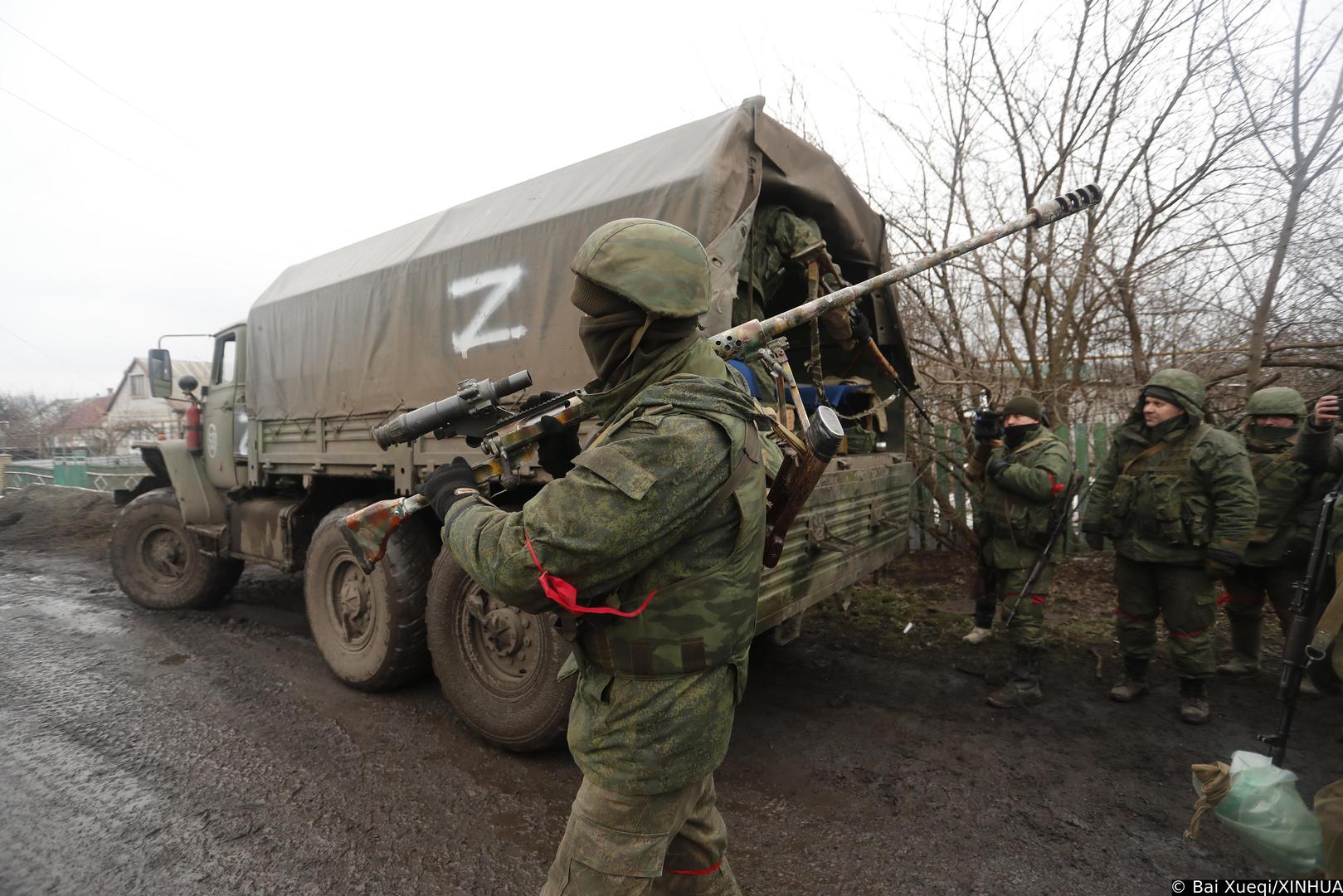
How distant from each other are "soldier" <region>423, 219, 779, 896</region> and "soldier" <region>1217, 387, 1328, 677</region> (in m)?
3.95

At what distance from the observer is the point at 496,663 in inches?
127

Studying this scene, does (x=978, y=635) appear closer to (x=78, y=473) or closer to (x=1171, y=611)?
(x=1171, y=611)

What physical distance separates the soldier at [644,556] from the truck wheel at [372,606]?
2.39 metres

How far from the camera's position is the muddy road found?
2297 millimetres

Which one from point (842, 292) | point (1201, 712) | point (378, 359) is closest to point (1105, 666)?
point (1201, 712)

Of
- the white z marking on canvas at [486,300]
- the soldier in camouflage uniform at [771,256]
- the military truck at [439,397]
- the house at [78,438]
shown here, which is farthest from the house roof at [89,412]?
the soldier in camouflage uniform at [771,256]

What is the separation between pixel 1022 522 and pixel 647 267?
133 inches

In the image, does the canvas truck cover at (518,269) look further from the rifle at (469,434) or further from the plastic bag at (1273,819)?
the plastic bag at (1273,819)

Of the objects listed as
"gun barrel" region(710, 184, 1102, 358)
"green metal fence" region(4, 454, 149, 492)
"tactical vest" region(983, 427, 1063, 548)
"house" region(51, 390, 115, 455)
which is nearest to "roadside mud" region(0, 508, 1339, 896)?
"tactical vest" region(983, 427, 1063, 548)

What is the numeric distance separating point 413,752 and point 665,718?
2290mm

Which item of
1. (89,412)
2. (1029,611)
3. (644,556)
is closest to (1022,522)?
(1029,611)

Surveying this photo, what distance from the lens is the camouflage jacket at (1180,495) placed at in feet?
11.2

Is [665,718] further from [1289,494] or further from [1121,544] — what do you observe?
[1289,494]

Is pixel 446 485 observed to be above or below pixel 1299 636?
above
